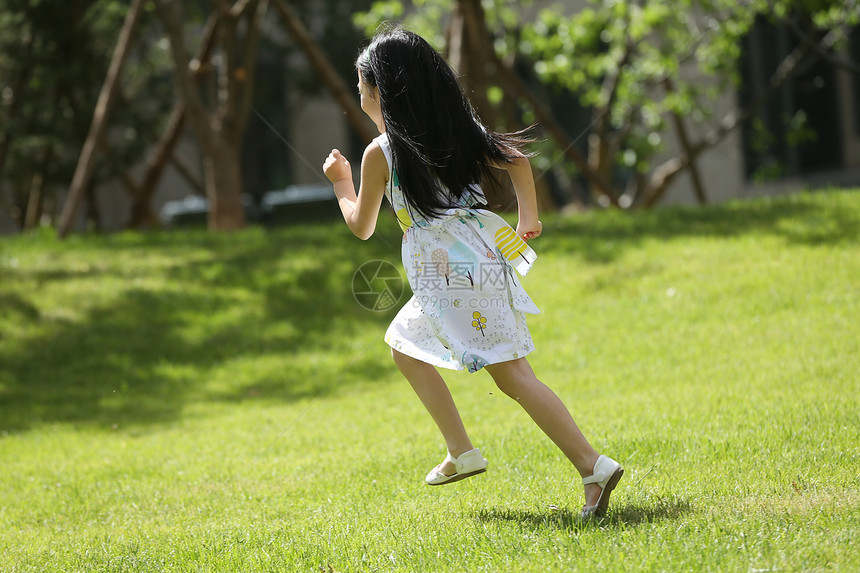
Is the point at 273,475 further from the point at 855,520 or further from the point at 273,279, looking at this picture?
the point at 273,279

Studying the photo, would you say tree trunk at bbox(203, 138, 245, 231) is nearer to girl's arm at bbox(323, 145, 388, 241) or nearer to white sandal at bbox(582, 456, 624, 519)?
girl's arm at bbox(323, 145, 388, 241)

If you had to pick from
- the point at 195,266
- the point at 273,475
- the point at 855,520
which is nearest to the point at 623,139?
the point at 195,266

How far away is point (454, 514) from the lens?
127 inches

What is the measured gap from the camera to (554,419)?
2957mm

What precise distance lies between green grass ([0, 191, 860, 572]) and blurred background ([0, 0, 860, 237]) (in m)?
1.36

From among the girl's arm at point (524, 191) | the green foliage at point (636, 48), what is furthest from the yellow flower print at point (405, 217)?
the green foliage at point (636, 48)

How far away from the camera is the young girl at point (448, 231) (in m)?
2.99

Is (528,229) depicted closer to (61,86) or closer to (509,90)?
(509,90)

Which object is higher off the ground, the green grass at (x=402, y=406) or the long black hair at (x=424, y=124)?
the long black hair at (x=424, y=124)

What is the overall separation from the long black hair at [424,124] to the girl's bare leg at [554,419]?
0.64 metres

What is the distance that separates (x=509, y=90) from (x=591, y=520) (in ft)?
29.3

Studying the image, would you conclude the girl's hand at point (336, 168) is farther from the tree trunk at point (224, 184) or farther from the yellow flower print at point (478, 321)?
the tree trunk at point (224, 184)

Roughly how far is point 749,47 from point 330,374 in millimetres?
11801

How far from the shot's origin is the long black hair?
3.05 meters
